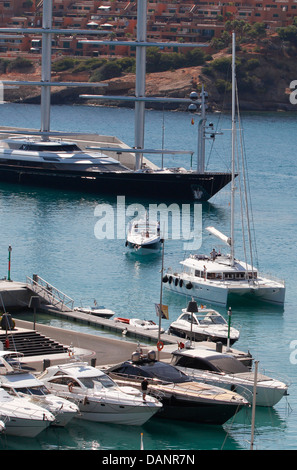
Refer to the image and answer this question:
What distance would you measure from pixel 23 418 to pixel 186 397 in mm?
4386

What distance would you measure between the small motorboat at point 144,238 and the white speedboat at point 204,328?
15817 millimetres

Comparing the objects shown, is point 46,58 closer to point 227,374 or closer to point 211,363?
point 211,363

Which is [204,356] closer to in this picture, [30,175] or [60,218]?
[60,218]

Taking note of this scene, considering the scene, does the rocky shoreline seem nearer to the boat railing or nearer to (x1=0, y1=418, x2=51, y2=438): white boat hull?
the boat railing

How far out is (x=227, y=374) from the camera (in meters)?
30.2

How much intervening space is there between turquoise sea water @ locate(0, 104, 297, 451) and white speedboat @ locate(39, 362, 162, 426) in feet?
1.26

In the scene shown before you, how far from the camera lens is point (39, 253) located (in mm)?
53719

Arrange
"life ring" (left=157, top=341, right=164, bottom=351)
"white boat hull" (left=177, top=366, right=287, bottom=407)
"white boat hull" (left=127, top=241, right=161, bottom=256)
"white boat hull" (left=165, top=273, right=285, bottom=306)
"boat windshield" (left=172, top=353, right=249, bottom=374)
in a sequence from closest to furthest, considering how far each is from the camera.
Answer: "white boat hull" (left=177, top=366, right=287, bottom=407)
"boat windshield" (left=172, top=353, right=249, bottom=374)
"life ring" (left=157, top=341, right=164, bottom=351)
"white boat hull" (left=165, top=273, right=285, bottom=306)
"white boat hull" (left=127, top=241, right=161, bottom=256)

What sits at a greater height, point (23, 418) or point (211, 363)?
point (211, 363)

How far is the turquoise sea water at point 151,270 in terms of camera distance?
2817 centimetres

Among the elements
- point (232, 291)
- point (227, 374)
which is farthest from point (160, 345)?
point (232, 291)

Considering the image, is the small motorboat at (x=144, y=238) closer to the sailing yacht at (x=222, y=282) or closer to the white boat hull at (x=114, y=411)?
the sailing yacht at (x=222, y=282)

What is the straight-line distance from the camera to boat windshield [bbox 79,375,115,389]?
92.4 ft

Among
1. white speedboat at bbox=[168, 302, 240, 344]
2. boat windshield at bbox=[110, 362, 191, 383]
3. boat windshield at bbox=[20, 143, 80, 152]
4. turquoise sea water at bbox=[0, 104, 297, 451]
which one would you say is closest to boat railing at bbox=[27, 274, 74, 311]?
turquoise sea water at bbox=[0, 104, 297, 451]
